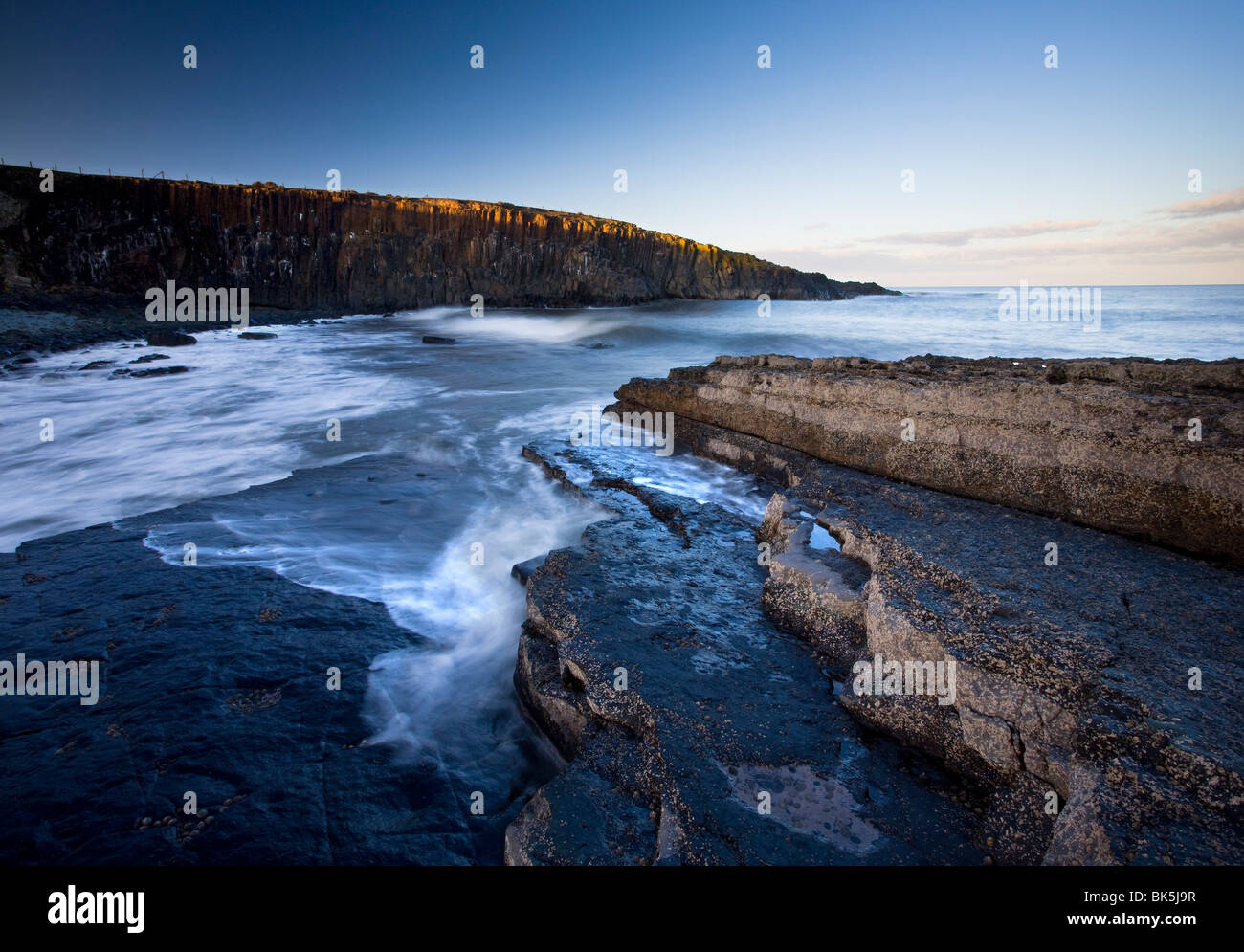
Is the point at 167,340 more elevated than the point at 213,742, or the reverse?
the point at 167,340

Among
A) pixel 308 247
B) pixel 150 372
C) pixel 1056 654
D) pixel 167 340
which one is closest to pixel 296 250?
pixel 308 247

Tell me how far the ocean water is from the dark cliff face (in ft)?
52.3

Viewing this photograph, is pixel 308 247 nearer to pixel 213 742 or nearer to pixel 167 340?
pixel 167 340

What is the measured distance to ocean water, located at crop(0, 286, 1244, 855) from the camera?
11.4ft

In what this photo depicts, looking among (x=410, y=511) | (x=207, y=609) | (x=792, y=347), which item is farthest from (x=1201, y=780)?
(x=792, y=347)

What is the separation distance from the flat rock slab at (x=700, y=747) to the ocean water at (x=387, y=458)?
0.59m

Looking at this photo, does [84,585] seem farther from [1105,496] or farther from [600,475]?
[1105,496]

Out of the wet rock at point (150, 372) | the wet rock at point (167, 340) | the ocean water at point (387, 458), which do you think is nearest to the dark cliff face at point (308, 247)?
the wet rock at point (167, 340)

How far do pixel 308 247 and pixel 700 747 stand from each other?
39362 millimetres

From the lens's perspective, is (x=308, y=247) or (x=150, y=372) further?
(x=308, y=247)

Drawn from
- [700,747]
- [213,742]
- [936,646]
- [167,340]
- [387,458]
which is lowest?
[213,742]

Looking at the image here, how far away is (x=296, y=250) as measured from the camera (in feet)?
109
